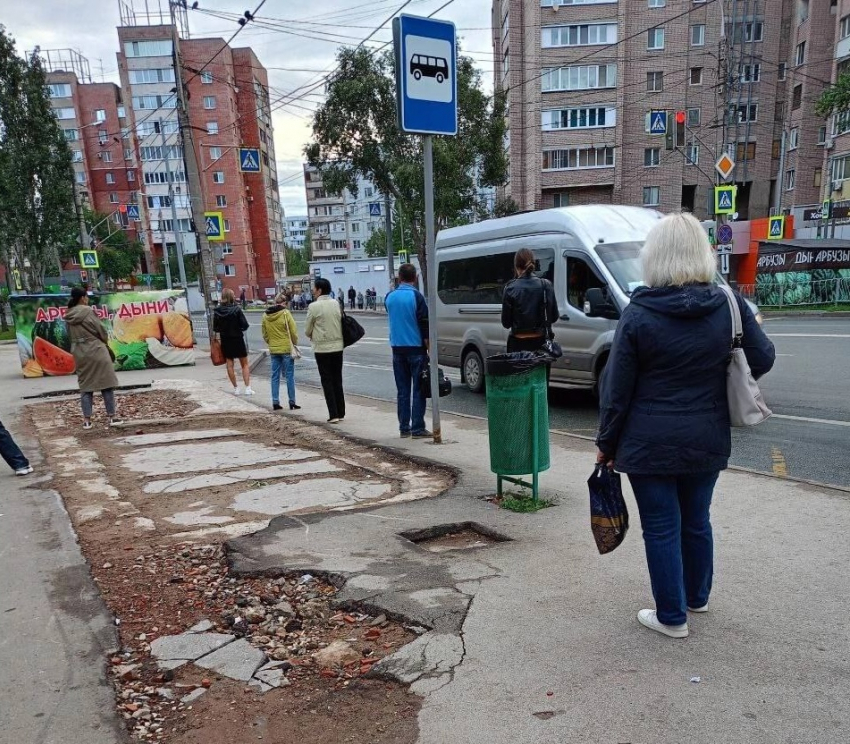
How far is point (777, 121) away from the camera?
148ft

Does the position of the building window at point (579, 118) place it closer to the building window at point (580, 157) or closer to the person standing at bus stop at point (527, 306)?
the building window at point (580, 157)

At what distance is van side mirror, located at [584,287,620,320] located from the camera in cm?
803

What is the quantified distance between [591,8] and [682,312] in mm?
45432

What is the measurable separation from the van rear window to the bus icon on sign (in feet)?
12.2

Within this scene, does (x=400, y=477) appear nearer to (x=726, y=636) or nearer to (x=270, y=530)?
(x=270, y=530)

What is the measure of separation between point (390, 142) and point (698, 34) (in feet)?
89.2

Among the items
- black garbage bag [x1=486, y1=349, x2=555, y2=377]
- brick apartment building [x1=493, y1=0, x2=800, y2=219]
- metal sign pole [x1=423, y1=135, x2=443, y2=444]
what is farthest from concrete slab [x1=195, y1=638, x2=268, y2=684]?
brick apartment building [x1=493, y1=0, x2=800, y2=219]

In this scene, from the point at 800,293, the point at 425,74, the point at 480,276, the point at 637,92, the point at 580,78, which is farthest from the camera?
the point at 637,92

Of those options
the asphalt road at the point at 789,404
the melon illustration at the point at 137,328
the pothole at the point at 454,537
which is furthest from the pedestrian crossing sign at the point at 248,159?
the pothole at the point at 454,537

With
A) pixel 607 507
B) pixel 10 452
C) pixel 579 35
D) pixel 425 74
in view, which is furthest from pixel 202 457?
pixel 579 35

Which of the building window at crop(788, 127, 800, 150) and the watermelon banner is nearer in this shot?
the watermelon banner

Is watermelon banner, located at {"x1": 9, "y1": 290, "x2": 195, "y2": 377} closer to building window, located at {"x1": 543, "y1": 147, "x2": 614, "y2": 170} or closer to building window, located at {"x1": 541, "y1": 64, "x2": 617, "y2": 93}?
building window, located at {"x1": 543, "y1": 147, "x2": 614, "y2": 170}

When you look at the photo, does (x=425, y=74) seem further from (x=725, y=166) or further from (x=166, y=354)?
(x=725, y=166)

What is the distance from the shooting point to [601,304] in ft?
26.6
